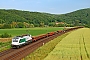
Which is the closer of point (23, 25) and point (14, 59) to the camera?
point (14, 59)

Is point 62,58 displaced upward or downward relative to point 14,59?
upward

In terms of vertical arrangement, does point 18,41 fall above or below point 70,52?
below

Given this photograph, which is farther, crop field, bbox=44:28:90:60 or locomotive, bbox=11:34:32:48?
locomotive, bbox=11:34:32:48

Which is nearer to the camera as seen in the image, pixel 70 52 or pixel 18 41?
pixel 70 52

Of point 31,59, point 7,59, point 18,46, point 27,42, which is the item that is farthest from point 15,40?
point 31,59

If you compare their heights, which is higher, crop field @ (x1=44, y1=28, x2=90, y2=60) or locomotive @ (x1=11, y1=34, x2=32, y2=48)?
crop field @ (x1=44, y1=28, x2=90, y2=60)

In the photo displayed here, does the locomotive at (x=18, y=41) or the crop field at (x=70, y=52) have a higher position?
the crop field at (x=70, y=52)

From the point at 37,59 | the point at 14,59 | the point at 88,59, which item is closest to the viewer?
the point at 88,59

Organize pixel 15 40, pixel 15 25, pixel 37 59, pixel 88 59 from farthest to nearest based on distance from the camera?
pixel 15 25 < pixel 15 40 < pixel 37 59 < pixel 88 59

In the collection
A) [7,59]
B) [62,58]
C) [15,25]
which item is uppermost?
[62,58]

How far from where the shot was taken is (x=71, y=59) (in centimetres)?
2769

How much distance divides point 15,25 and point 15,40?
13494cm

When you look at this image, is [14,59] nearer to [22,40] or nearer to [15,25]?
[22,40]

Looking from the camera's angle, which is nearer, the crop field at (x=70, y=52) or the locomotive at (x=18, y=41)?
the crop field at (x=70, y=52)
